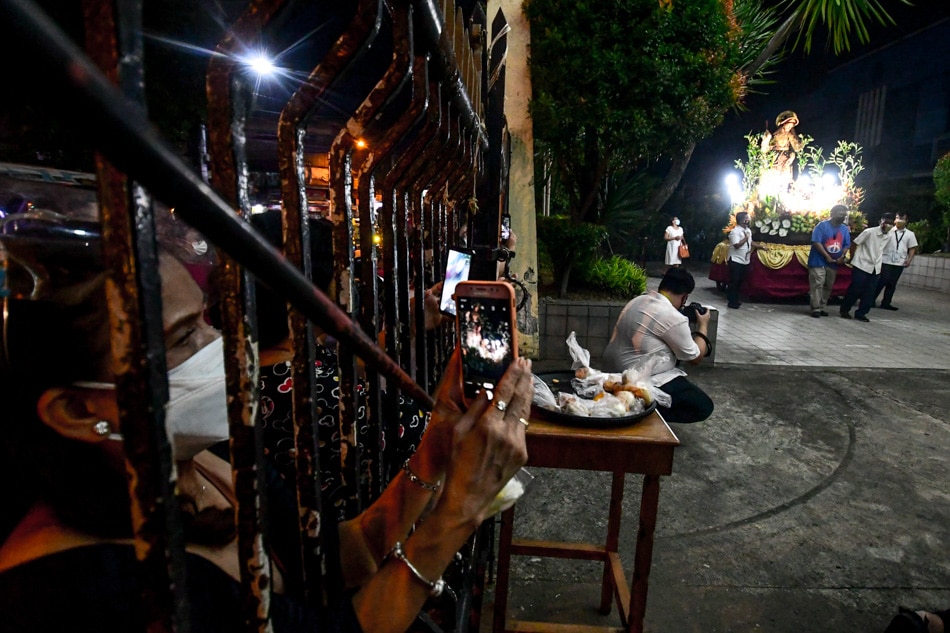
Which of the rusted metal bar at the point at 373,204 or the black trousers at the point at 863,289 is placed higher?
the rusted metal bar at the point at 373,204

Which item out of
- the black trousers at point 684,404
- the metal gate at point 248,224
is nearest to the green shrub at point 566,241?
the black trousers at point 684,404

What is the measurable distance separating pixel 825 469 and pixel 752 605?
6.38 feet

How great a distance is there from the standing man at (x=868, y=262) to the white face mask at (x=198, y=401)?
11.5 meters

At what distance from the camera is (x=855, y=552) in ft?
10.0

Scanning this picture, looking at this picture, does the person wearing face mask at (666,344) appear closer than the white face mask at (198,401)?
No

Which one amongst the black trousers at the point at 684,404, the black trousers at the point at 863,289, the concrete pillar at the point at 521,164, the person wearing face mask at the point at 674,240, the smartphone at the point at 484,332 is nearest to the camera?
the smartphone at the point at 484,332

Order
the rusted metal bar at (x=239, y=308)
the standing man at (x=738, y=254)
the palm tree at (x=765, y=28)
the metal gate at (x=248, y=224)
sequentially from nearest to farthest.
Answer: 1. the metal gate at (x=248, y=224)
2. the rusted metal bar at (x=239, y=308)
3. the palm tree at (x=765, y=28)
4. the standing man at (x=738, y=254)

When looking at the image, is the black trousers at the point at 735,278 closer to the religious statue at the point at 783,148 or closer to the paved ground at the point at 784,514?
the religious statue at the point at 783,148

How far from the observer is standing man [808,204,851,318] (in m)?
10.1

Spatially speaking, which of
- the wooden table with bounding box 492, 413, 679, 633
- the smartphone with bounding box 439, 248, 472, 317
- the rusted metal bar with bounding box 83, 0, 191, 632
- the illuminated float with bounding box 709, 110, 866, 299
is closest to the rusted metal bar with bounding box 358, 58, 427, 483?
the smartphone with bounding box 439, 248, 472, 317

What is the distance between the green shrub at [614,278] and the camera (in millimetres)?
7207

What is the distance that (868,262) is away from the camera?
956 cm

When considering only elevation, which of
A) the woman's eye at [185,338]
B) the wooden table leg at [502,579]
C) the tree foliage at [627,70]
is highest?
the tree foliage at [627,70]

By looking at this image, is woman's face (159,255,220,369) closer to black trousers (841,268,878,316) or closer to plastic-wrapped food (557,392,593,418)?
plastic-wrapped food (557,392,593,418)
